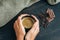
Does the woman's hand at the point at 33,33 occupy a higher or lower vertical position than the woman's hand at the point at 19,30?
lower

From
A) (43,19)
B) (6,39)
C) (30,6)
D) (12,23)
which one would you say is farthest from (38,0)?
(6,39)

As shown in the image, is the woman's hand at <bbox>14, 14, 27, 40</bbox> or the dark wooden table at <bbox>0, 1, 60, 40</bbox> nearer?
the woman's hand at <bbox>14, 14, 27, 40</bbox>

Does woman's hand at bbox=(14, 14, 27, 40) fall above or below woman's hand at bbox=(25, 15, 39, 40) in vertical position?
above

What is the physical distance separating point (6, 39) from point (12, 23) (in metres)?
0.14

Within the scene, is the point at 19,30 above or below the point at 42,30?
above

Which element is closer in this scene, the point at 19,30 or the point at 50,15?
the point at 19,30

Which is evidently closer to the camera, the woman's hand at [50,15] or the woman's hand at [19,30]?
the woman's hand at [19,30]

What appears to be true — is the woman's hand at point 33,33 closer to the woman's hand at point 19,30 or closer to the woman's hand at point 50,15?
the woman's hand at point 19,30

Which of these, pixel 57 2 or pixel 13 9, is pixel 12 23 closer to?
pixel 13 9

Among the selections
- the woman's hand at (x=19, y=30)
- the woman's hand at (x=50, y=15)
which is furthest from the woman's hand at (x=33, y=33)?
the woman's hand at (x=50, y=15)

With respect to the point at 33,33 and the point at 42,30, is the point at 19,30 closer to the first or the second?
the point at 33,33

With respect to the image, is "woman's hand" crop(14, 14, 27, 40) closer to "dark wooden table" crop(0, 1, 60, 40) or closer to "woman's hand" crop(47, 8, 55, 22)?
"dark wooden table" crop(0, 1, 60, 40)

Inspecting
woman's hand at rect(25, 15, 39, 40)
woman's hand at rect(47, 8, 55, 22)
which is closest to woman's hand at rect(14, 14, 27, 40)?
woman's hand at rect(25, 15, 39, 40)

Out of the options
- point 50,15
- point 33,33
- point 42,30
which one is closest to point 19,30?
point 33,33
